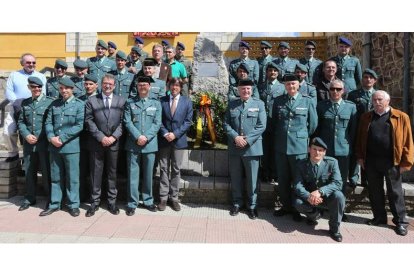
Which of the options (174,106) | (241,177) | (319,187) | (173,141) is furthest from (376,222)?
(174,106)

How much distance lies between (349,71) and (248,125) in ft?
6.73

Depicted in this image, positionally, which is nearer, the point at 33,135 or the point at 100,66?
the point at 33,135

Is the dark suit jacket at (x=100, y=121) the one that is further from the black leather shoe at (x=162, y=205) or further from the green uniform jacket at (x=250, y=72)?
the green uniform jacket at (x=250, y=72)

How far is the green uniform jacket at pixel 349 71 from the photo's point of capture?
561 centimetres

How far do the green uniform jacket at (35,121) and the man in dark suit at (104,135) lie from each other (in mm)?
646

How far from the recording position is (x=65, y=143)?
15.5 feet

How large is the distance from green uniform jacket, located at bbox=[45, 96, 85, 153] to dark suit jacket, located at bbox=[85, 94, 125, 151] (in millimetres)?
116

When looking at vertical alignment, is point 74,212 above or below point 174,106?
below

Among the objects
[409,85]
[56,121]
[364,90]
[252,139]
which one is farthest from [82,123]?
[409,85]

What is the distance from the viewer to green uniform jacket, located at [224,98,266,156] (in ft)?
15.6

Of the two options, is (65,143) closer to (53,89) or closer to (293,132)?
(53,89)

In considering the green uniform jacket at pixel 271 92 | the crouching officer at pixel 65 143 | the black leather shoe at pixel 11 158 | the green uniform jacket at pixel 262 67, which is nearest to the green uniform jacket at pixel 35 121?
the crouching officer at pixel 65 143

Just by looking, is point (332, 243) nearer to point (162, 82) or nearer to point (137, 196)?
point (137, 196)

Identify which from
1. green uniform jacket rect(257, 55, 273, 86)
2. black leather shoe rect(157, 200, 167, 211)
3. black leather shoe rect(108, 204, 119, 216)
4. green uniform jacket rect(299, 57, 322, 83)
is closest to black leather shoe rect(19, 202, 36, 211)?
black leather shoe rect(108, 204, 119, 216)
